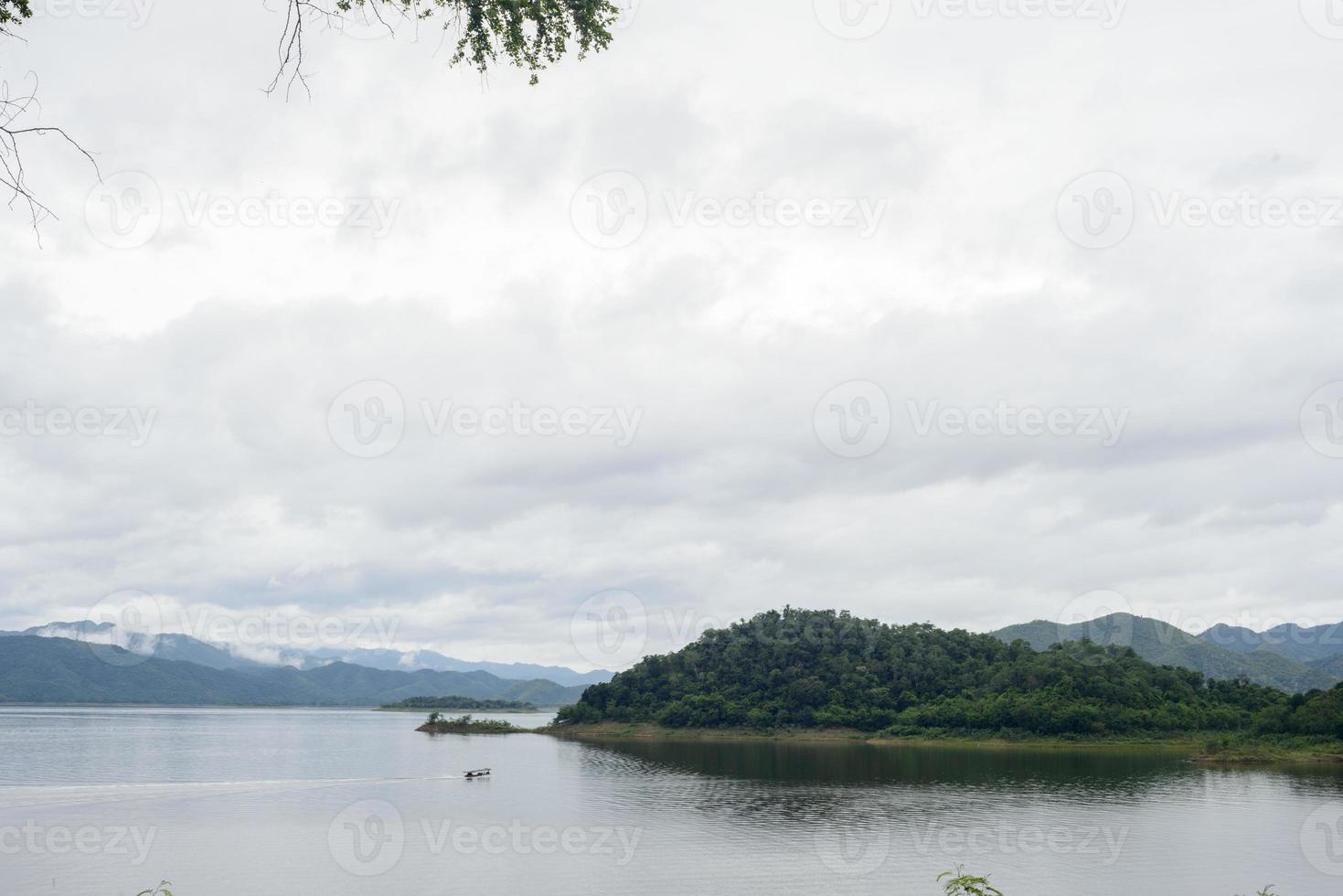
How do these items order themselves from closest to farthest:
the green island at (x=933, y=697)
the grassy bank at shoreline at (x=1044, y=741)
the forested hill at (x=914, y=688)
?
the grassy bank at shoreline at (x=1044, y=741) → the green island at (x=933, y=697) → the forested hill at (x=914, y=688)

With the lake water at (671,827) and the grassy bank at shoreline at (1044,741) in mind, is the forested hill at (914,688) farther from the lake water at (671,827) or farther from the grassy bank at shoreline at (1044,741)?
the lake water at (671,827)

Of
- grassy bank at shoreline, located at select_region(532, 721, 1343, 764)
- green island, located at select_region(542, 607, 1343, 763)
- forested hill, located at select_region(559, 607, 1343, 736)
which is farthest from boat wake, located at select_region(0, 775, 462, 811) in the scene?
forested hill, located at select_region(559, 607, 1343, 736)

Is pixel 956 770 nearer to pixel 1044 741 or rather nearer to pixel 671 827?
pixel 1044 741

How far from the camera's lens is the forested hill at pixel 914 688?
13800 centimetres

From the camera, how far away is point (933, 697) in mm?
158875

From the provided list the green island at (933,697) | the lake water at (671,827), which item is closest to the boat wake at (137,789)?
the lake water at (671,827)

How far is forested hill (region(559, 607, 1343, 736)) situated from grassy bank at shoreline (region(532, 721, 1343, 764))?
5.92 feet

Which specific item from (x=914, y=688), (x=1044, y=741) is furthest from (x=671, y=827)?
(x=914, y=688)

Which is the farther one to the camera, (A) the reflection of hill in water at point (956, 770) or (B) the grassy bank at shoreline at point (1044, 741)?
(B) the grassy bank at shoreline at point (1044, 741)

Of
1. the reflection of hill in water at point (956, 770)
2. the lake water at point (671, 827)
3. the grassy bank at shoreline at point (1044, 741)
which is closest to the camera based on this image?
the lake water at point (671, 827)

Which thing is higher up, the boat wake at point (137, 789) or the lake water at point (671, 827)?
the lake water at point (671, 827)

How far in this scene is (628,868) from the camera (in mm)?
52031

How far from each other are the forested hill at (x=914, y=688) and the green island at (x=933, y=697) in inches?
10.3

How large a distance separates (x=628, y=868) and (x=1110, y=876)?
90.6 feet
